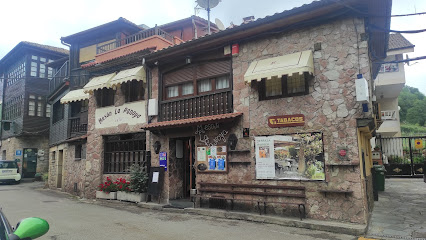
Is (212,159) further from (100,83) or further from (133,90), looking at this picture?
(100,83)

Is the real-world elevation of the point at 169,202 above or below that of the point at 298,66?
below

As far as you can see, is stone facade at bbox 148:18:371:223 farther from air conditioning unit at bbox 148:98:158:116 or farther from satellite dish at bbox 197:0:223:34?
satellite dish at bbox 197:0:223:34

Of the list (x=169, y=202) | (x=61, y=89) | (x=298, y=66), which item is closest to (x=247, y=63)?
(x=298, y=66)

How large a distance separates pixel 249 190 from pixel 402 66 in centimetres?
1844

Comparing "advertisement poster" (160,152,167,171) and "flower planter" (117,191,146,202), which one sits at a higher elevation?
"advertisement poster" (160,152,167,171)

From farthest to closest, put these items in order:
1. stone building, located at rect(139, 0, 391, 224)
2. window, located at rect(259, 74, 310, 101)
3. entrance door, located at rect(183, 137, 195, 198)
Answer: entrance door, located at rect(183, 137, 195, 198)
window, located at rect(259, 74, 310, 101)
stone building, located at rect(139, 0, 391, 224)

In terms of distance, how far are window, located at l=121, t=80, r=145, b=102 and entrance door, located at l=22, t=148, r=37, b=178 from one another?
18497 millimetres

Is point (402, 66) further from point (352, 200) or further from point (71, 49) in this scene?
Answer: point (71, 49)

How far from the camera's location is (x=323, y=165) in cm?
769

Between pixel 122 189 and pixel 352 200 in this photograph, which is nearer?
pixel 352 200

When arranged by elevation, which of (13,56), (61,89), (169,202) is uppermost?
(13,56)

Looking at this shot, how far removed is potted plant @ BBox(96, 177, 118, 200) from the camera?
39.1 feet

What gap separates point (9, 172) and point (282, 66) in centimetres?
2294

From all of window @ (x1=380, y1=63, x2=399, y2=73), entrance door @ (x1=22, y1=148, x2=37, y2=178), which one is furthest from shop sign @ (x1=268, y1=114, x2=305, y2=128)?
entrance door @ (x1=22, y1=148, x2=37, y2=178)
